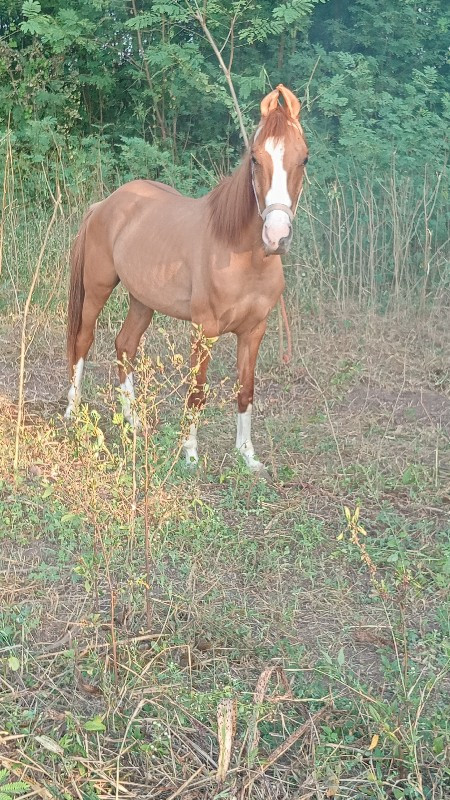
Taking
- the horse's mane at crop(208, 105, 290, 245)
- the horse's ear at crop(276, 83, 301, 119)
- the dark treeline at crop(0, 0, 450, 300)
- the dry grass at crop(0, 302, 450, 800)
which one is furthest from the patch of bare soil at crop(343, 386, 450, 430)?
the dark treeline at crop(0, 0, 450, 300)

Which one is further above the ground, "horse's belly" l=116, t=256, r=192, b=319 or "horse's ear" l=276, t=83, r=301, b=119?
"horse's ear" l=276, t=83, r=301, b=119

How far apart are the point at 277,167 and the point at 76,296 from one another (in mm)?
1924

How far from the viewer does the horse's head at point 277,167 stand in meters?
3.39

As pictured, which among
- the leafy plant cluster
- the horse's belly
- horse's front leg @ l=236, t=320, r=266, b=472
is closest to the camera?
horse's front leg @ l=236, t=320, r=266, b=472

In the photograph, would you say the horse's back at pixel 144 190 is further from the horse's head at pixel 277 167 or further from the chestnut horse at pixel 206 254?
the horse's head at pixel 277 167

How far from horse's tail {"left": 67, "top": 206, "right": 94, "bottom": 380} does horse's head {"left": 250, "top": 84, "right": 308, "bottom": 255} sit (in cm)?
171

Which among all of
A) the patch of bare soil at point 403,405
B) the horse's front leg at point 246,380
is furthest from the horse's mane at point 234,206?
the patch of bare soil at point 403,405

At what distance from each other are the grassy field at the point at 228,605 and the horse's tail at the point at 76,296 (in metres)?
0.34

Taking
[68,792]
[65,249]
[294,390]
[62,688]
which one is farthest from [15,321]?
[68,792]

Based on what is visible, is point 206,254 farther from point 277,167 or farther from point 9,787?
point 9,787

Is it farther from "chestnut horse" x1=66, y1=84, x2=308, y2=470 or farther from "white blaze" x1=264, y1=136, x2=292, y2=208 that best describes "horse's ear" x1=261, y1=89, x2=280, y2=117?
"white blaze" x1=264, y1=136, x2=292, y2=208

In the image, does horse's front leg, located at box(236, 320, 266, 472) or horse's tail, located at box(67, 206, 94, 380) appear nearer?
horse's front leg, located at box(236, 320, 266, 472)

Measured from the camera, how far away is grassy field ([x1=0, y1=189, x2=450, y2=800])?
1984 mm

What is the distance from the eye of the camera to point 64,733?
6.88ft
